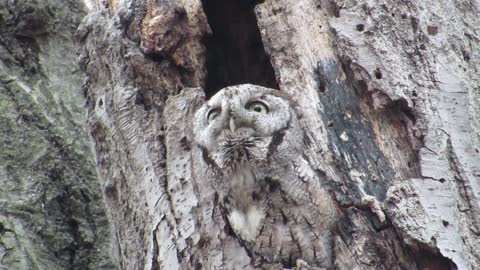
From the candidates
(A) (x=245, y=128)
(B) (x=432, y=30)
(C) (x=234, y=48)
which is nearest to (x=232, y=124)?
(A) (x=245, y=128)

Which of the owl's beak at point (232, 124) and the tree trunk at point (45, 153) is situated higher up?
the owl's beak at point (232, 124)

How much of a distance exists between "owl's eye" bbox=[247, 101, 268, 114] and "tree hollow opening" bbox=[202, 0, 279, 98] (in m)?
0.73

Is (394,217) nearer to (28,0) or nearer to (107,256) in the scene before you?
(107,256)

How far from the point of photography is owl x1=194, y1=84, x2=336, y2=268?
284 centimetres

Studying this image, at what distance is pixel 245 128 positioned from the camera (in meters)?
2.96

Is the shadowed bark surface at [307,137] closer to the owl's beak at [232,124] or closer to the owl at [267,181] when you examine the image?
the owl at [267,181]

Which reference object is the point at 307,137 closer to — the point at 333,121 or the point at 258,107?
the point at 333,121

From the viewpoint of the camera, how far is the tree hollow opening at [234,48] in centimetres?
381

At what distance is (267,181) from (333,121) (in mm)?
307

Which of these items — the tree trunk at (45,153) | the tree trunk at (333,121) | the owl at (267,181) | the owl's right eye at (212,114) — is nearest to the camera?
the tree trunk at (333,121)

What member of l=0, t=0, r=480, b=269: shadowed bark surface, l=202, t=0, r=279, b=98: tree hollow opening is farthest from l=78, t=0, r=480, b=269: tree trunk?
l=202, t=0, r=279, b=98: tree hollow opening

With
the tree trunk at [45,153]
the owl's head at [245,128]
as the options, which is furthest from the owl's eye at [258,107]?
the tree trunk at [45,153]

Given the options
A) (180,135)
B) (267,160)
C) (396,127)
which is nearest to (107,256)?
(180,135)

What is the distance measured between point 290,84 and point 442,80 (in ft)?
1.75
